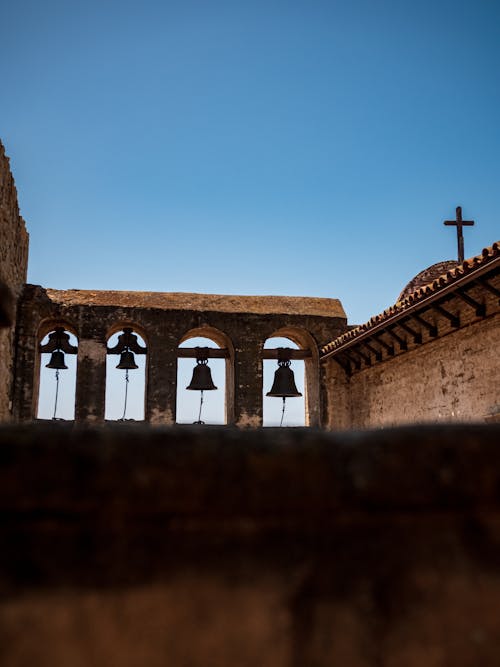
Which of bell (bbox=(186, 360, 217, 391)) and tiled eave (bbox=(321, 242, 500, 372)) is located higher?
tiled eave (bbox=(321, 242, 500, 372))

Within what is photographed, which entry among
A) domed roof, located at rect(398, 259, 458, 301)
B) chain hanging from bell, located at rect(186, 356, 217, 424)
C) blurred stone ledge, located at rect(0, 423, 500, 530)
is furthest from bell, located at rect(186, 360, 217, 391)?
blurred stone ledge, located at rect(0, 423, 500, 530)

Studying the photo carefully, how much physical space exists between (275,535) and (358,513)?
13cm

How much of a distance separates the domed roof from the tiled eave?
1698 mm

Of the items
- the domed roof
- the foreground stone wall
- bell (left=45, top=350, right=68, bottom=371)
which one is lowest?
the foreground stone wall

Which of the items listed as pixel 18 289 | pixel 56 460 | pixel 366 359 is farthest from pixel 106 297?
pixel 56 460

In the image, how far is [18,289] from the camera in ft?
38.7

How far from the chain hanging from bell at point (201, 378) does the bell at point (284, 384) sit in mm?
1082

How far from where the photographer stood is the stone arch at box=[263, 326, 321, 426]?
1309cm

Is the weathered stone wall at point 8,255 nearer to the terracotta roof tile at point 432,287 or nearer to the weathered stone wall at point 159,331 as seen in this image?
the weathered stone wall at point 159,331

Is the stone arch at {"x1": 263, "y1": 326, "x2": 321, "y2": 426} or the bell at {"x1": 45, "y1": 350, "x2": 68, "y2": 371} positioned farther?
the stone arch at {"x1": 263, "y1": 326, "x2": 321, "y2": 426}

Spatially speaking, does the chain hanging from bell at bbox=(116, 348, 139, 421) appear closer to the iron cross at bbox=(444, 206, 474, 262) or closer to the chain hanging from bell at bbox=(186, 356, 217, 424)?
the chain hanging from bell at bbox=(186, 356, 217, 424)

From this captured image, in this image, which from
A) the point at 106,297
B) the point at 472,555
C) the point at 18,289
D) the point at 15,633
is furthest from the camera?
the point at 106,297

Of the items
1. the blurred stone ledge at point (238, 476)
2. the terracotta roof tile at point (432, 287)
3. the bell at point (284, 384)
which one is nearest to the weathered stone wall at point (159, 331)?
the bell at point (284, 384)

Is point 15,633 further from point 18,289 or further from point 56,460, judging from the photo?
point 18,289
